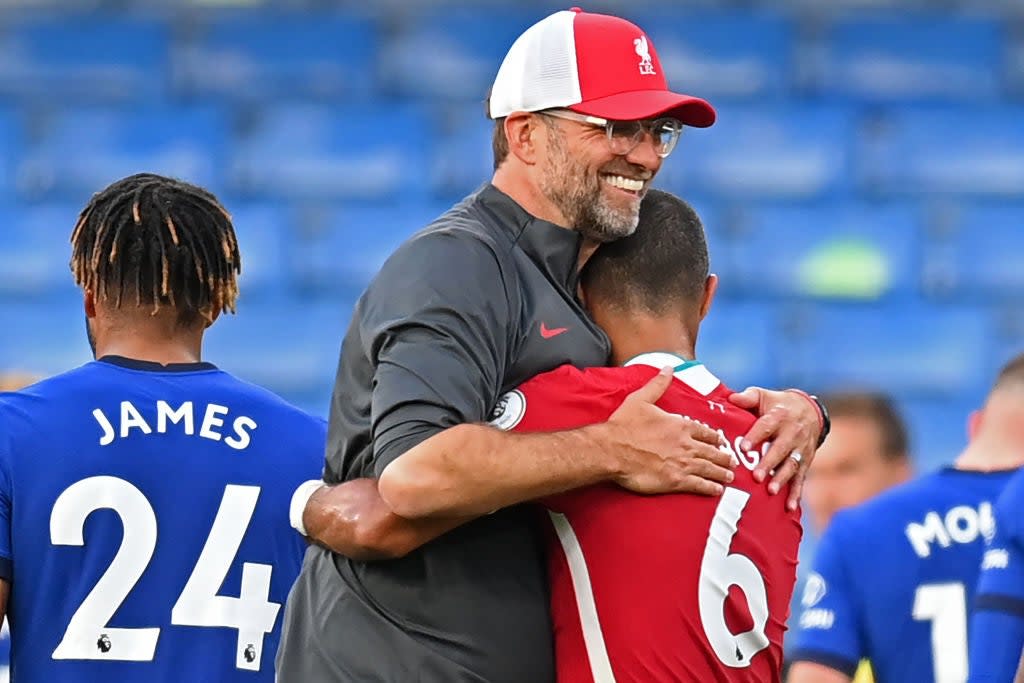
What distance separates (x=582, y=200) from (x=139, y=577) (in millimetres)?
1074

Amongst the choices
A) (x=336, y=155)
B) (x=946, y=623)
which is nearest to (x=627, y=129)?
(x=946, y=623)

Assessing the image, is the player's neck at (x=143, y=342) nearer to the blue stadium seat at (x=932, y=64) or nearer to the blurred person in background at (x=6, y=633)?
the blurred person in background at (x=6, y=633)

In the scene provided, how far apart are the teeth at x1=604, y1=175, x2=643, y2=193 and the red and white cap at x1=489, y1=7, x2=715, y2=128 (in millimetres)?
114

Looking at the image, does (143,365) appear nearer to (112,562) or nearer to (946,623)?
(112,562)

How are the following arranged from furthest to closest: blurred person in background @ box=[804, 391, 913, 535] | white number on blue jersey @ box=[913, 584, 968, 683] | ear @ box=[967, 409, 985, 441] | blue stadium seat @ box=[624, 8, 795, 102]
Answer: blue stadium seat @ box=[624, 8, 795, 102] < blurred person in background @ box=[804, 391, 913, 535] < ear @ box=[967, 409, 985, 441] < white number on blue jersey @ box=[913, 584, 968, 683]

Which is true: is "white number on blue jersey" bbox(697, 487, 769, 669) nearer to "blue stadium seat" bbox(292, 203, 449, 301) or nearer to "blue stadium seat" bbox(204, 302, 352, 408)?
"blue stadium seat" bbox(204, 302, 352, 408)

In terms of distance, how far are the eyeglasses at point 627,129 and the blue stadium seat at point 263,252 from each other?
246 inches

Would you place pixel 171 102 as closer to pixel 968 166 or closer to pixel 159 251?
pixel 968 166

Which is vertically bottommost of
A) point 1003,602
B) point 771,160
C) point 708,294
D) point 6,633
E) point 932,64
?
point 6,633

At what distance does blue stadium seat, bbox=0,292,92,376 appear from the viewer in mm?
9055

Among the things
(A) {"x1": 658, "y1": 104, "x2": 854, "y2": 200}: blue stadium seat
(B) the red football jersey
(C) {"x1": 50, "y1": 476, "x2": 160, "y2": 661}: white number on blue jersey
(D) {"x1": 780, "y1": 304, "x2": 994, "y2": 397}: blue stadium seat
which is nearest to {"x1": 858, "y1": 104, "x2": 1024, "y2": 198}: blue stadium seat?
(A) {"x1": 658, "y1": 104, "x2": 854, "y2": 200}: blue stadium seat

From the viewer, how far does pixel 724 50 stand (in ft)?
32.3

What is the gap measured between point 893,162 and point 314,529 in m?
7.10

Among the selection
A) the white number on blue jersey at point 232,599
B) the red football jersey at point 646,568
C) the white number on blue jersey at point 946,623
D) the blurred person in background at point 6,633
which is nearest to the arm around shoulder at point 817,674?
the white number on blue jersey at point 946,623
